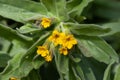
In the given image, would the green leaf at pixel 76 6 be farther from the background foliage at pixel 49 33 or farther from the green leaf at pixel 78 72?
the green leaf at pixel 78 72

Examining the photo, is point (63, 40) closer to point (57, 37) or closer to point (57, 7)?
point (57, 37)

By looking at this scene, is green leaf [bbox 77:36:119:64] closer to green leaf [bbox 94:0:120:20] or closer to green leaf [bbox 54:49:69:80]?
green leaf [bbox 54:49:69:80]

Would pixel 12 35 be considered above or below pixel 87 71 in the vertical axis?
above

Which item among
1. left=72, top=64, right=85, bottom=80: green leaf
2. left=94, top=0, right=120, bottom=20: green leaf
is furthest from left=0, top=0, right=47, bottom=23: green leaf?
left=94, top=0, right=120, bottom=20: green leaf

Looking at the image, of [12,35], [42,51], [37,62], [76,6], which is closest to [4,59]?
[12,35]

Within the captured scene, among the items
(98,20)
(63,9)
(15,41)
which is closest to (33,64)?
(15,41)

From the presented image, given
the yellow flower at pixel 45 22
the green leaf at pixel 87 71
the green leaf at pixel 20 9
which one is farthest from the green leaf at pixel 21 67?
the green leaf at pixel 87 71
